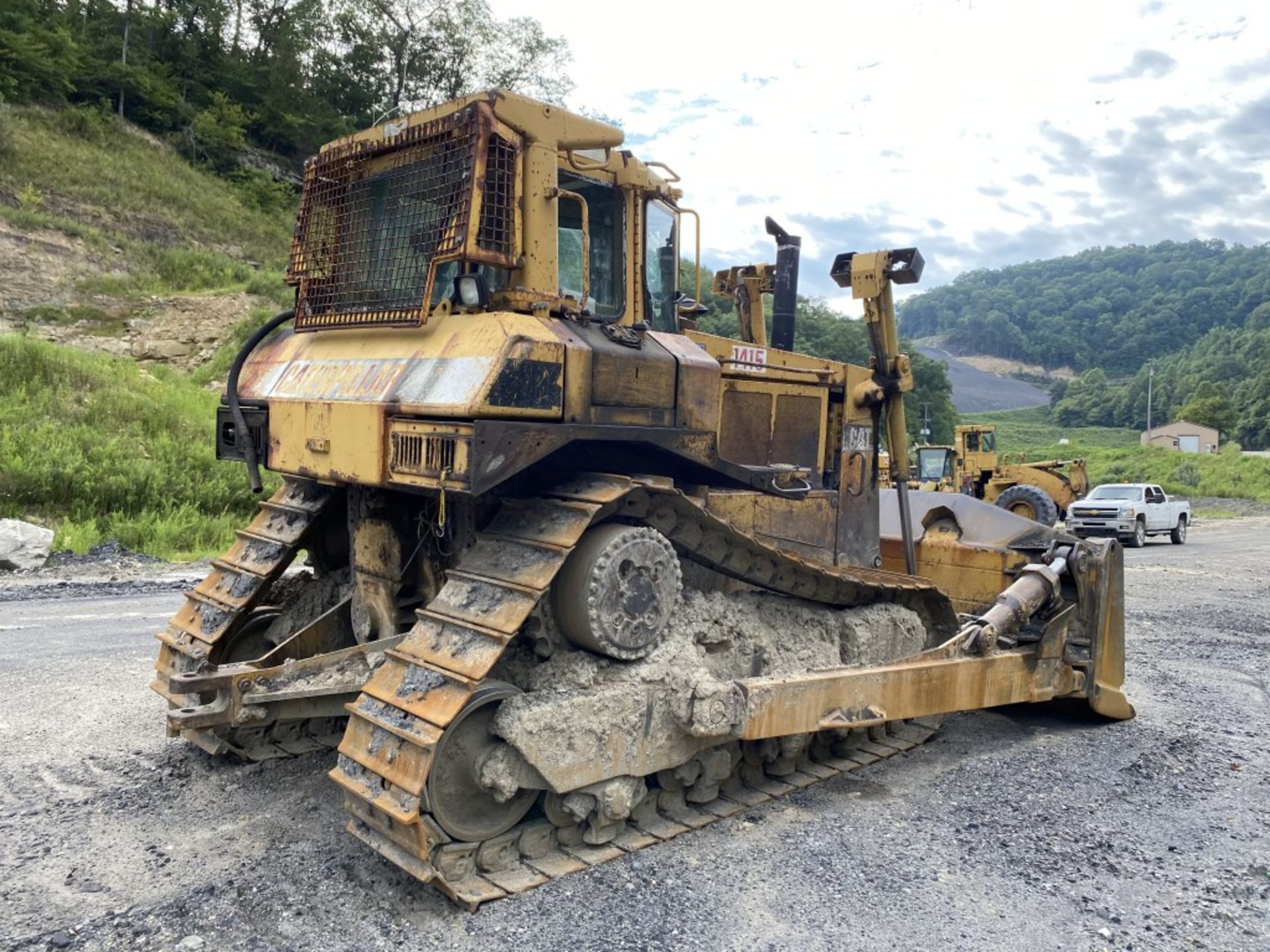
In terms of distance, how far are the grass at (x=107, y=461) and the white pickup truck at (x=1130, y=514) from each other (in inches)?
691

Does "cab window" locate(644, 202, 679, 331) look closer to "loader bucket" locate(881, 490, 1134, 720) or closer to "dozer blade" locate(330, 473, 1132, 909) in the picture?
"dozer blade" locate(330, 473, 1132, 909)

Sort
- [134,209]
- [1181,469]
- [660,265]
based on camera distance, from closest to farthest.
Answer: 1. [660,265]
2. [134,209]
3. [1181,469]

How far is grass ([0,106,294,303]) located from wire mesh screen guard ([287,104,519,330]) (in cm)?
1800

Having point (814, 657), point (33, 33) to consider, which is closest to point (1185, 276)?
point (33, 33)

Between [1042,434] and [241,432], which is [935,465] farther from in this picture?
[1042,434]

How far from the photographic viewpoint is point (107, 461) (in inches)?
510

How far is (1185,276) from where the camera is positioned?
494 ft

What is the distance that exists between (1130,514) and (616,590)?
20.8 m

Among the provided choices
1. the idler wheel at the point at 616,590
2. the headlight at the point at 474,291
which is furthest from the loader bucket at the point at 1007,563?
the headlight at the point at 474,291

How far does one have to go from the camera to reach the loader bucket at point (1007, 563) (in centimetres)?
584

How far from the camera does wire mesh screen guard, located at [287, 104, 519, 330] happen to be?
4102 mm

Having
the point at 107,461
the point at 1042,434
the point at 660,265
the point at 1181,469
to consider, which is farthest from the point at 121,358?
the point at 1042,434

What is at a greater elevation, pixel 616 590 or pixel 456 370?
pixel 456 370

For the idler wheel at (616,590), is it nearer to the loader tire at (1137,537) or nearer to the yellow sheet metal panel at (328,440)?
the yellow sheet metal panel at (328,440)
